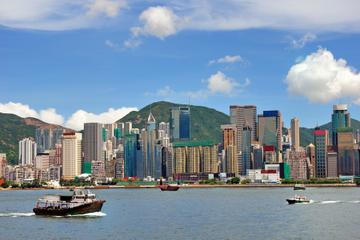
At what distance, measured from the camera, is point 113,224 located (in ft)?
312

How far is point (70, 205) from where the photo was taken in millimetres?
104438

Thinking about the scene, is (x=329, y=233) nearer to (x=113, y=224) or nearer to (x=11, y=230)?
(x=113, y=224)

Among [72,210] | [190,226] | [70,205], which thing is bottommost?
Result: [190,226]

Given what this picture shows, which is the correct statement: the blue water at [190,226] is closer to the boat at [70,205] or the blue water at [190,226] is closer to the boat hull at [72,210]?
the boat hull at [72,210]

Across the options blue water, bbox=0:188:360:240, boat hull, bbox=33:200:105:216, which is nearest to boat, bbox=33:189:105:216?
boat hull, bbox=33:200:105:216

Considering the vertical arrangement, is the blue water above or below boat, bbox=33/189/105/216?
A: below

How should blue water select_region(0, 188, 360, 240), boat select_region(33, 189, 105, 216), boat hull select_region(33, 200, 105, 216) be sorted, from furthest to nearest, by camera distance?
boat select_region(33, 189, 105, 216) → boat hull select_region(33, 200, 105, 216) → blue water select_region(0, 188, 360, 240)

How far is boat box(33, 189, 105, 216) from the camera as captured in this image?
104125 millimetres

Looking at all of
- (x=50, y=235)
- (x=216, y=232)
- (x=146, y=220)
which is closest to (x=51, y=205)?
(x=146, y=220)

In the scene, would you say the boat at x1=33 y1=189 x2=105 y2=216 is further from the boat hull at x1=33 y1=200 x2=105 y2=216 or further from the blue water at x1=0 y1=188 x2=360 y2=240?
the blue water at x1=0 y1=188 x2=360 y2=240

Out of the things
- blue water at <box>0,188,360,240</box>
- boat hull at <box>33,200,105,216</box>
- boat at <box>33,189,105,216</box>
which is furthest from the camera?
boat at <box>33,189,105,216</box>

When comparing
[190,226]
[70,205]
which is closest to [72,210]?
[70,205]

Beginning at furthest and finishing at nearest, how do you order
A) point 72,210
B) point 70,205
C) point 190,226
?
1. point 70,205
2. point 72,210
3. point 190,226

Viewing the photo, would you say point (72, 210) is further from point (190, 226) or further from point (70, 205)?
point (190, 226)
